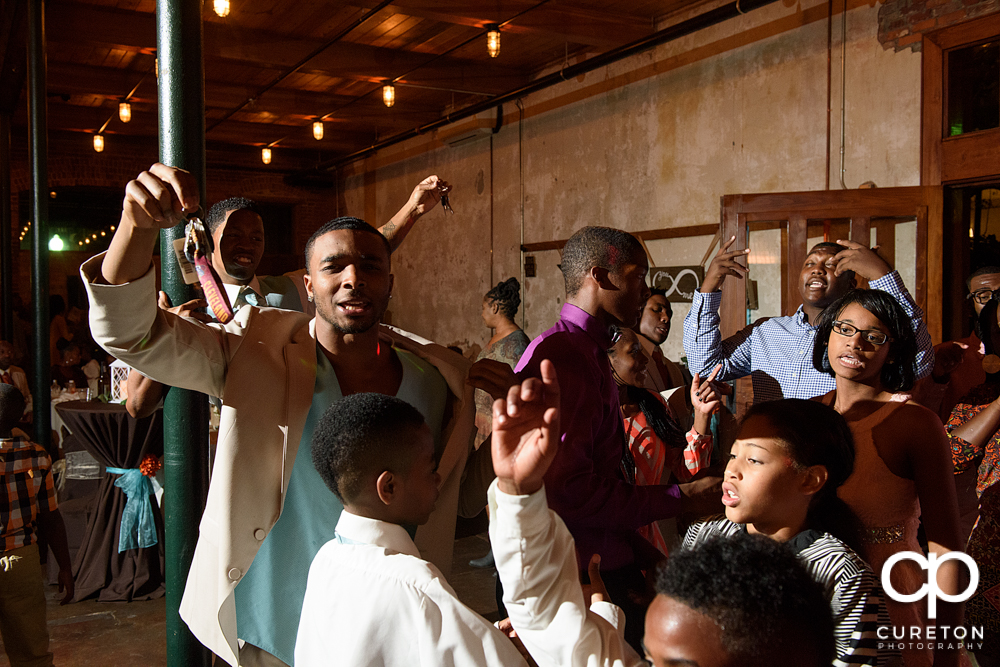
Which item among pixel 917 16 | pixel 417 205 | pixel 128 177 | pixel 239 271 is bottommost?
pixel 239 271

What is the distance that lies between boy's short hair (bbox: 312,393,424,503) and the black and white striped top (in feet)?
1.91

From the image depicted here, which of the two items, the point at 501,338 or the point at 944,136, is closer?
the point at 944,136

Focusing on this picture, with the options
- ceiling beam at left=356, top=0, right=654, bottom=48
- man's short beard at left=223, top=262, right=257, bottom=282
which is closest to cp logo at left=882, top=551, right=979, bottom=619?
man's short beard at left=223, top=262, right=257, bottom=282

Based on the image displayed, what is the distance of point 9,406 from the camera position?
2.94m

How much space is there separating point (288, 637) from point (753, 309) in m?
5.19

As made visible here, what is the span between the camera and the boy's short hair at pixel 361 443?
147cm

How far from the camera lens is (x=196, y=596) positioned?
5.54 feet

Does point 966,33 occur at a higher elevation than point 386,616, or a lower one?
higher

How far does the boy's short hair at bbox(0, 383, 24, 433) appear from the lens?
2.93m

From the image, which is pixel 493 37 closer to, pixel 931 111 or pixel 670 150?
pixel 670 150

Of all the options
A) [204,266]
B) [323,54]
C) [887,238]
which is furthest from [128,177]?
[204,266]

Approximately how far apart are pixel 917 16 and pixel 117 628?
19.5 feet

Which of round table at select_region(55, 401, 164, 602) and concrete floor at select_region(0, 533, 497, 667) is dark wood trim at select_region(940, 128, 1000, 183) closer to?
concrete floor at select_region(0, 533, 497, 667)

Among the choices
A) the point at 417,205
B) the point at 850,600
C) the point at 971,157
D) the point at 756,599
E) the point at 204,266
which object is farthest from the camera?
the point at 971,157
